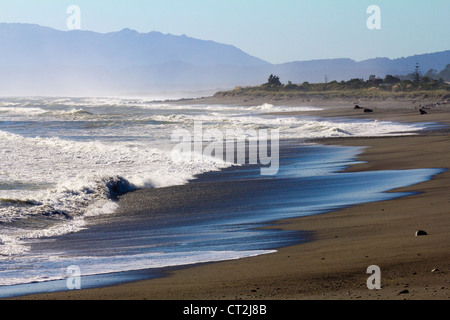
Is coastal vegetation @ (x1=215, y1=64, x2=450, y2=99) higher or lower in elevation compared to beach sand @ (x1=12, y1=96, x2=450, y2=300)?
higher

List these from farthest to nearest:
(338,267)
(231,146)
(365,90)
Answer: (365,90)
(231,146)
(338,267)

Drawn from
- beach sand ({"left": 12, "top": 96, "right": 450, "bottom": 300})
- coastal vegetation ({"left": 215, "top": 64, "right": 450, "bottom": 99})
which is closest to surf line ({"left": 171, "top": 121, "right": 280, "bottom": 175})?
beach sand ({"left": 12, "top": 96, "right": 450, "bottom": 300})

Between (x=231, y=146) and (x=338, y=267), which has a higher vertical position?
(x=338, y=267)

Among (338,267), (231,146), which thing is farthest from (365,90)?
(338,267)

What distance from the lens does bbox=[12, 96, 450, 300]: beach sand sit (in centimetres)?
613

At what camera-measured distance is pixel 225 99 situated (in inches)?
4023

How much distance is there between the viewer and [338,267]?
700 cm

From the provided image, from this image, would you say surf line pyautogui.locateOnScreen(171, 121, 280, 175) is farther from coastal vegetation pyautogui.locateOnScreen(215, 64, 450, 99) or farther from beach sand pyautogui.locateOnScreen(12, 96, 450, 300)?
coastal vegetation pyautogui.locateOnScreen(215, 64, 450, 99)

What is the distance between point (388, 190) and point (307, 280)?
23.5 feet

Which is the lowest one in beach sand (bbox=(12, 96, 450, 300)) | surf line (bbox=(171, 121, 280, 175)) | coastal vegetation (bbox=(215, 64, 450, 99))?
surf line (bbox=(171, 121, 280, 175))

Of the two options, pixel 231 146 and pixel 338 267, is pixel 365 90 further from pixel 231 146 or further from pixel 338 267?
pixel 338 267

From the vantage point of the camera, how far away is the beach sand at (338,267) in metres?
6.13
